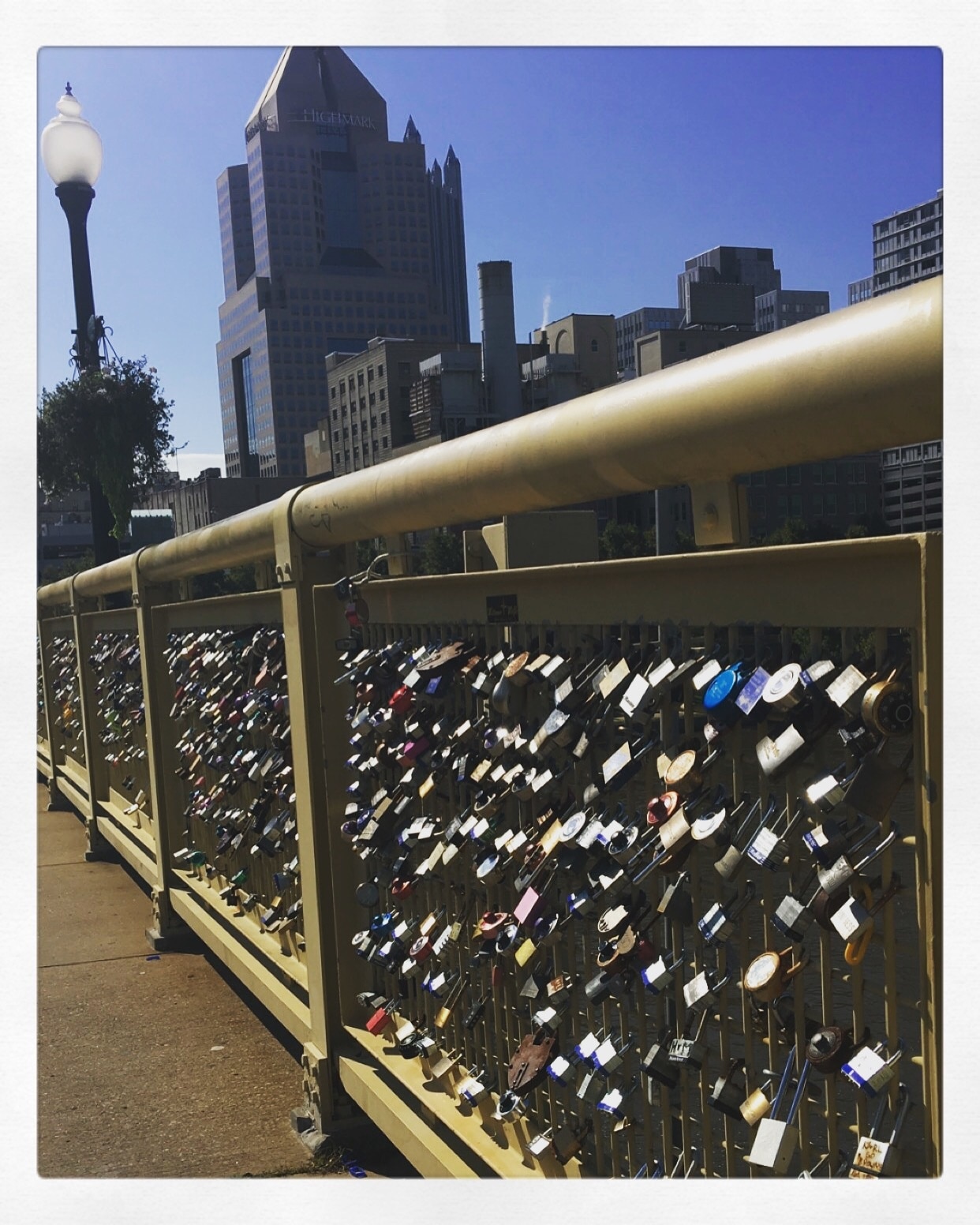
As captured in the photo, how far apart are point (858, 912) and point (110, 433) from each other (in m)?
18.7

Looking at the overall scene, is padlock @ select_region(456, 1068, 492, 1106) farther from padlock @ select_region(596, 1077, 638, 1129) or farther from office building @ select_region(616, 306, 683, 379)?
office building @ select_region(616, 306, 683, 379)

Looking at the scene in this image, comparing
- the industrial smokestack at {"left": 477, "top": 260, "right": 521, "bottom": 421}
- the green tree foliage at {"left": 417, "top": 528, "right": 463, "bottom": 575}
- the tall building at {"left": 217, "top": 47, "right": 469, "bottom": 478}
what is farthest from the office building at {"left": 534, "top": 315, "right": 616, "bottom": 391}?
the green tree foliage at {"left": 417, "top": 528, "right": 463, "bottom": 575}

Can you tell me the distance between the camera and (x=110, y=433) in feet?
61.7

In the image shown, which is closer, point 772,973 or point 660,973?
point 772,973

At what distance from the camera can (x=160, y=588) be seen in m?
6.24

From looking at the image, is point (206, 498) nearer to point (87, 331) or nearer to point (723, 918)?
point (87, 331)

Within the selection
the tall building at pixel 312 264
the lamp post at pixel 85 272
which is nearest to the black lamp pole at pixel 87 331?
the lamp post at pixel 85 272

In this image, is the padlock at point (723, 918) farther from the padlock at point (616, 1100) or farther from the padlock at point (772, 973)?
the padlock at point (616, 1100)

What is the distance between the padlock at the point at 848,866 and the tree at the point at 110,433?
50.0 ft

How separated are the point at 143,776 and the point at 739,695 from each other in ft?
19.3

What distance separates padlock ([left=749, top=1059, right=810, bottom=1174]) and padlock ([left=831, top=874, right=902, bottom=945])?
238 millimetres

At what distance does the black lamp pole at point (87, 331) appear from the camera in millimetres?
15758

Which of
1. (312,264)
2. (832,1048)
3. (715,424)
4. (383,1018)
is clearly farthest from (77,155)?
(312,264)
